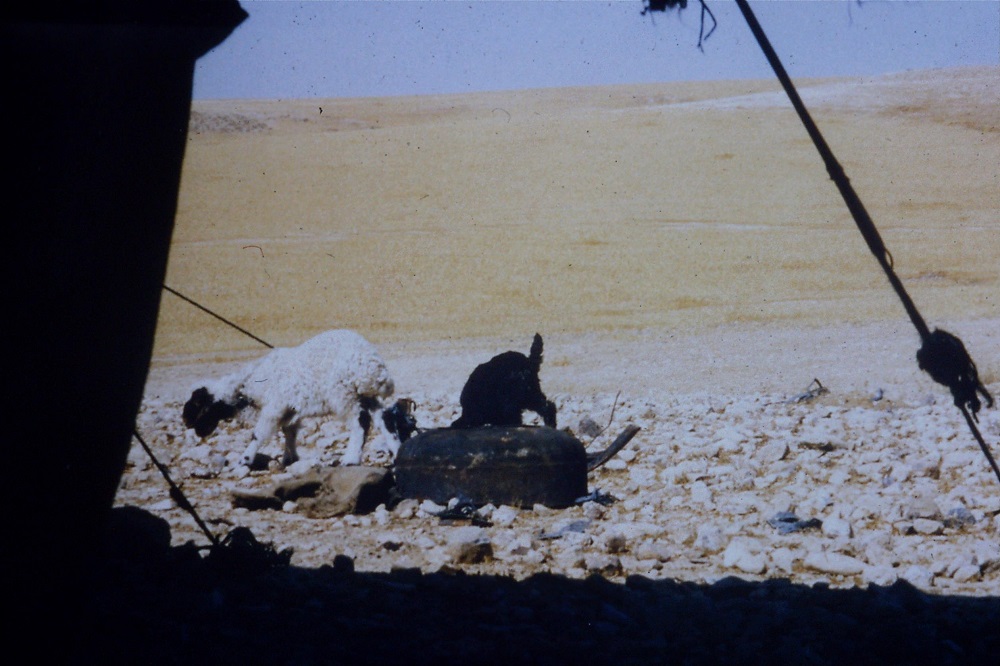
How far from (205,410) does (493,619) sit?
5.08 meters

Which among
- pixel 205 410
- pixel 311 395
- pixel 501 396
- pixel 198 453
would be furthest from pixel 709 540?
pixel 198 453

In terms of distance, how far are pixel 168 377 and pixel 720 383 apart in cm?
761

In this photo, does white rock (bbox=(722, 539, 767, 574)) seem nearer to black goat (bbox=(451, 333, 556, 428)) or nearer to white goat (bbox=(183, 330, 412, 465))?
black goat (bbox=(451, 333, 556, 428))

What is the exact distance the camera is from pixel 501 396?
8.05 metres

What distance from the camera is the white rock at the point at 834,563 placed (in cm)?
486

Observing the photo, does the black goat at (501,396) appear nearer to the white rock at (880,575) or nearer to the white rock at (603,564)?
the white rock at (603,564)

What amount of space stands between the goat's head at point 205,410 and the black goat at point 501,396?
2.11m

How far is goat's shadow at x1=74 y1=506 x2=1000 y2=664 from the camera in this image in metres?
3.35

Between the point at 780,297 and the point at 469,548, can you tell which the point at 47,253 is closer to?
the point at 469,548

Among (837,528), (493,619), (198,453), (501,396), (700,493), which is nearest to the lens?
(493,619)

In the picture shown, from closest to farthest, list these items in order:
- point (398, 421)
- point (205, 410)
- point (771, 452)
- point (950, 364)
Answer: point (950, 364) → point (771, 452) → point (398, 421) → point (205, 410)

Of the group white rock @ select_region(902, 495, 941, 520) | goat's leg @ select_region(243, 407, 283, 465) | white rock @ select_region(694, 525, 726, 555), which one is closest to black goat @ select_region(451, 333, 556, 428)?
goat's leg @ select_region(243, 407, 283, 465)

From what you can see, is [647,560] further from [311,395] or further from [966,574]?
[311,395]

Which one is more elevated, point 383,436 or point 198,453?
point 383,436
